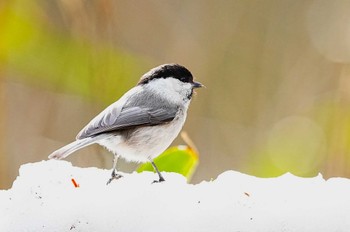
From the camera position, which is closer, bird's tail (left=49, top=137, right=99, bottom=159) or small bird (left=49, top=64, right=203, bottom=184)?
bird's tail (left=49, top=137, right=99, bottom=159)

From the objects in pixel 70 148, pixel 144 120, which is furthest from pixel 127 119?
pixel 70 148

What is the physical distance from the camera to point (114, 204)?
0.73 m

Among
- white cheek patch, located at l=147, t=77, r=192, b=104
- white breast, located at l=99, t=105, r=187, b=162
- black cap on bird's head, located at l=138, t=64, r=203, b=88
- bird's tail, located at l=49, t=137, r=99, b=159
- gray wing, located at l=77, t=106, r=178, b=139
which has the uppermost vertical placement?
black cap on bird's head, located at l=138, t=64, r=203, b=88

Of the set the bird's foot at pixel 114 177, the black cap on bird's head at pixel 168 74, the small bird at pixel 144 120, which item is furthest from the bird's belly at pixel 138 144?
the bird's foot at pixel 114 177

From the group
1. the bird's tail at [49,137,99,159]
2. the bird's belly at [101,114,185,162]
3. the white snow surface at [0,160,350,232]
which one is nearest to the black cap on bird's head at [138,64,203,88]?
the bird's belly at [101,114,185,162]

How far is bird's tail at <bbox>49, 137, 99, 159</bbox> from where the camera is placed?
97 centimetres

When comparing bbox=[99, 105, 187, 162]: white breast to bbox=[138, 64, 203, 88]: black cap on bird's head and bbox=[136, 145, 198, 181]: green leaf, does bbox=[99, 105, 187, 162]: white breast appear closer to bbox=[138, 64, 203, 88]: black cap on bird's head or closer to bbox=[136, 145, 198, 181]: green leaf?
bbox=[138, 64, 203, 88]: black cap on bird's head

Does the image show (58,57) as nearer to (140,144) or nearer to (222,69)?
(140,144)

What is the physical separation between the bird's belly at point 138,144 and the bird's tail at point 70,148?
8cm

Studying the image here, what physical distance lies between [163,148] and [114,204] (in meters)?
0.48

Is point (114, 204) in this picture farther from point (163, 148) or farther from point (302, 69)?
point (302, 69)

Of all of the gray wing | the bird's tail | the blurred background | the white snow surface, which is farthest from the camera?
the blurred background

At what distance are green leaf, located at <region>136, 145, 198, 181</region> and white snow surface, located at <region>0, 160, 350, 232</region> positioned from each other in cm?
10

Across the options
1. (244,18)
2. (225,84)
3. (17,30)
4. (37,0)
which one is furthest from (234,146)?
(17,30)
